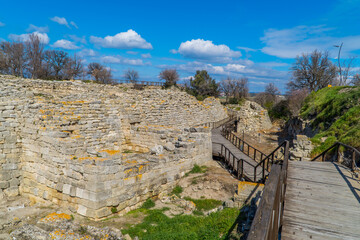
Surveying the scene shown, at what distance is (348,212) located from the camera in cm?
412

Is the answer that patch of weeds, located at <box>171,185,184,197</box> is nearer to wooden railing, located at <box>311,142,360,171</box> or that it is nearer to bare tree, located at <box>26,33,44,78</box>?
wooden railing, located at <box>311,142,360,171</box>

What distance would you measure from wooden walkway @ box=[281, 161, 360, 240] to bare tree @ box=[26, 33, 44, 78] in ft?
120

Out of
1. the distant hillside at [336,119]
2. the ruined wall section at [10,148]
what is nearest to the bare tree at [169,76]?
the distant hillside at [336,119]

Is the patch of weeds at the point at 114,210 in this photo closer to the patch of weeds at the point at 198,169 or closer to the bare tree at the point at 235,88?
the patch of weeds at the point at 198,169

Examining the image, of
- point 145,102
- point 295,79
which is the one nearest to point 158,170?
point 145,102

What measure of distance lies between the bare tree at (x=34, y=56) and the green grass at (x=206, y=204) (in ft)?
112

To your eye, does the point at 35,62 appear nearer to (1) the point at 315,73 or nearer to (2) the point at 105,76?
(2) the point at 105,76

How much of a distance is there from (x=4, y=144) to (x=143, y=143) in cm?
548

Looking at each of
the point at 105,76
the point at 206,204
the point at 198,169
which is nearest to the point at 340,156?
the point at 198,169

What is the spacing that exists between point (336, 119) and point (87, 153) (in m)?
13.5

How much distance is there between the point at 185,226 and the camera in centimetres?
584

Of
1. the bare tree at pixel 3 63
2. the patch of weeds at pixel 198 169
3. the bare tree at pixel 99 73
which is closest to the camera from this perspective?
the patch of weeds at pixel 198 169

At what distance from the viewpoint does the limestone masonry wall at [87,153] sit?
6.45 meters

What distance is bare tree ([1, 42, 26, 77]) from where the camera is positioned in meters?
31.0
